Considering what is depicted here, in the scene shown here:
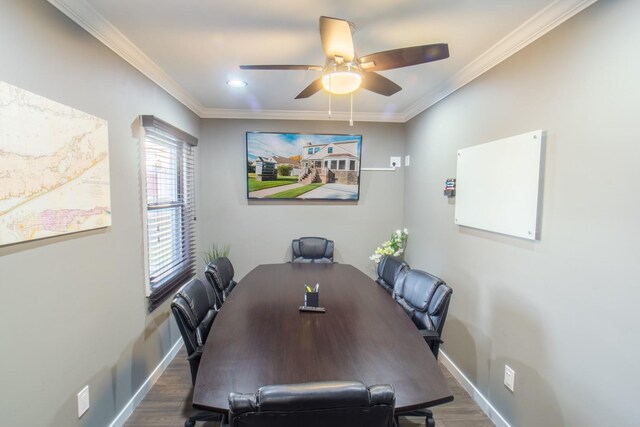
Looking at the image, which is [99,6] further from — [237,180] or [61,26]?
[237,180]

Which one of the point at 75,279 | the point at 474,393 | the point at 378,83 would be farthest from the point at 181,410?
the point at 378,83

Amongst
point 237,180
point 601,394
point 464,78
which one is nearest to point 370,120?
point 464,78

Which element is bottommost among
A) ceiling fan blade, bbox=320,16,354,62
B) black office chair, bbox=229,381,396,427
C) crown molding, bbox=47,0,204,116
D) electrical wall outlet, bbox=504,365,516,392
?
electrical wall outlet, bbox=504,365,516,392

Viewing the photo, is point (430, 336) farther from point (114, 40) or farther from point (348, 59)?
point (114, 40)

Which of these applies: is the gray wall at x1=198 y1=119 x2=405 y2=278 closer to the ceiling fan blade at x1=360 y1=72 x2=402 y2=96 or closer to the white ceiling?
the white ceiling

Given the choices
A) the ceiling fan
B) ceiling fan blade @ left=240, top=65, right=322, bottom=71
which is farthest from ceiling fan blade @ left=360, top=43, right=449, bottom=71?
ceiling fan blade @ left=240, top=65, right=322, bottom=71

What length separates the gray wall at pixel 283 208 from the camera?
11.7 feet

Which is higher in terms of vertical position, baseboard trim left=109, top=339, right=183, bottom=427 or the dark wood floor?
baseboard trim left=109, top=339, right=183, bottom=427

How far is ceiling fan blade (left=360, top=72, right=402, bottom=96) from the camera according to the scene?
6.17 feet

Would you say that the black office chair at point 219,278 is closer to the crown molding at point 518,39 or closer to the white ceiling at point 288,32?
the white ceiling at point 288,32

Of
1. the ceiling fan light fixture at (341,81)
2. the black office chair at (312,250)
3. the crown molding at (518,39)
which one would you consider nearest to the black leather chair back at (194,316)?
the ceiling fan light fixture at (341,81)

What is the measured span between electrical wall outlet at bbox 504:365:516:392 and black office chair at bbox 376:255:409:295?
877mm

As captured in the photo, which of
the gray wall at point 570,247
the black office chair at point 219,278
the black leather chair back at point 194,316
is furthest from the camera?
the black office chair at point 219,278

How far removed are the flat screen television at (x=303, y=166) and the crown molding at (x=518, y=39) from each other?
1322 mm
